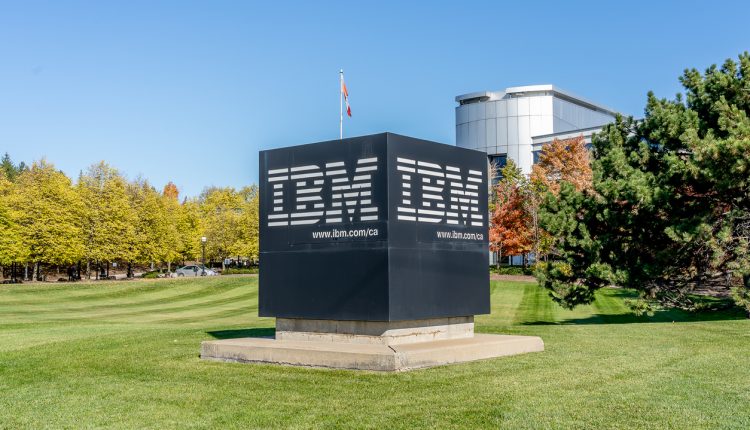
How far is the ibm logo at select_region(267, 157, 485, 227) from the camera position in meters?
13.0

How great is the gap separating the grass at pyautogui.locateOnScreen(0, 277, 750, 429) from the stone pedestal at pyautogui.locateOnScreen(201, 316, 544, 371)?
0.35 metres

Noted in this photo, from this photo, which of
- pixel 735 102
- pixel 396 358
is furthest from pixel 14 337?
pixel 735 102

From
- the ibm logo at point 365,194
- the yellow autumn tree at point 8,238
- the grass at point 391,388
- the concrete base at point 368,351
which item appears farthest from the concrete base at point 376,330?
the yellow autumn tree at point 8,238

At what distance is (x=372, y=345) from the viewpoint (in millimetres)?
12648

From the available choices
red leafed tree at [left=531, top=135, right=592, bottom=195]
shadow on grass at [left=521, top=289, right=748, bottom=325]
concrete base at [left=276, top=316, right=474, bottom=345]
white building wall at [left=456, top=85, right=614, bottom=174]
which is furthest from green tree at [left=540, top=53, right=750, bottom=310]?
white building wall at [left=456, top=85, right=614, bottom=174]

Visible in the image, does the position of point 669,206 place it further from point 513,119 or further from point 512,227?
point 513,119

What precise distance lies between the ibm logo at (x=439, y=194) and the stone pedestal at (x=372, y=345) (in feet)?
6.53

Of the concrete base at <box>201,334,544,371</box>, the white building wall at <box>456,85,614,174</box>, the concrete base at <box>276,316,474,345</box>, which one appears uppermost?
the white building wall at <box>456,85,614,174</box>

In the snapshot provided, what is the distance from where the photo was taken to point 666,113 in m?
23.5

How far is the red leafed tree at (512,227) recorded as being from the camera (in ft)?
178

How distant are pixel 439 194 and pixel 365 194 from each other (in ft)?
5.32

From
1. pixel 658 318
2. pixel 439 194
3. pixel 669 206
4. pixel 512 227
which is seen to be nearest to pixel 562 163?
pixel 512 227

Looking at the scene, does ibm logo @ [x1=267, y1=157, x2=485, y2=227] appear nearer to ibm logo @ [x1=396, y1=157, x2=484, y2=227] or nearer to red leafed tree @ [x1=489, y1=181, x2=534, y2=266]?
ibm logo @ [x1=396, y1=157, x2=484, y2=227]

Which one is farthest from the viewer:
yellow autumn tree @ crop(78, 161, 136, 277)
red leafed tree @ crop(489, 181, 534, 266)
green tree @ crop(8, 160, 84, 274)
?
yellow autumn tree @ crop(78, 161, 136, 277)
